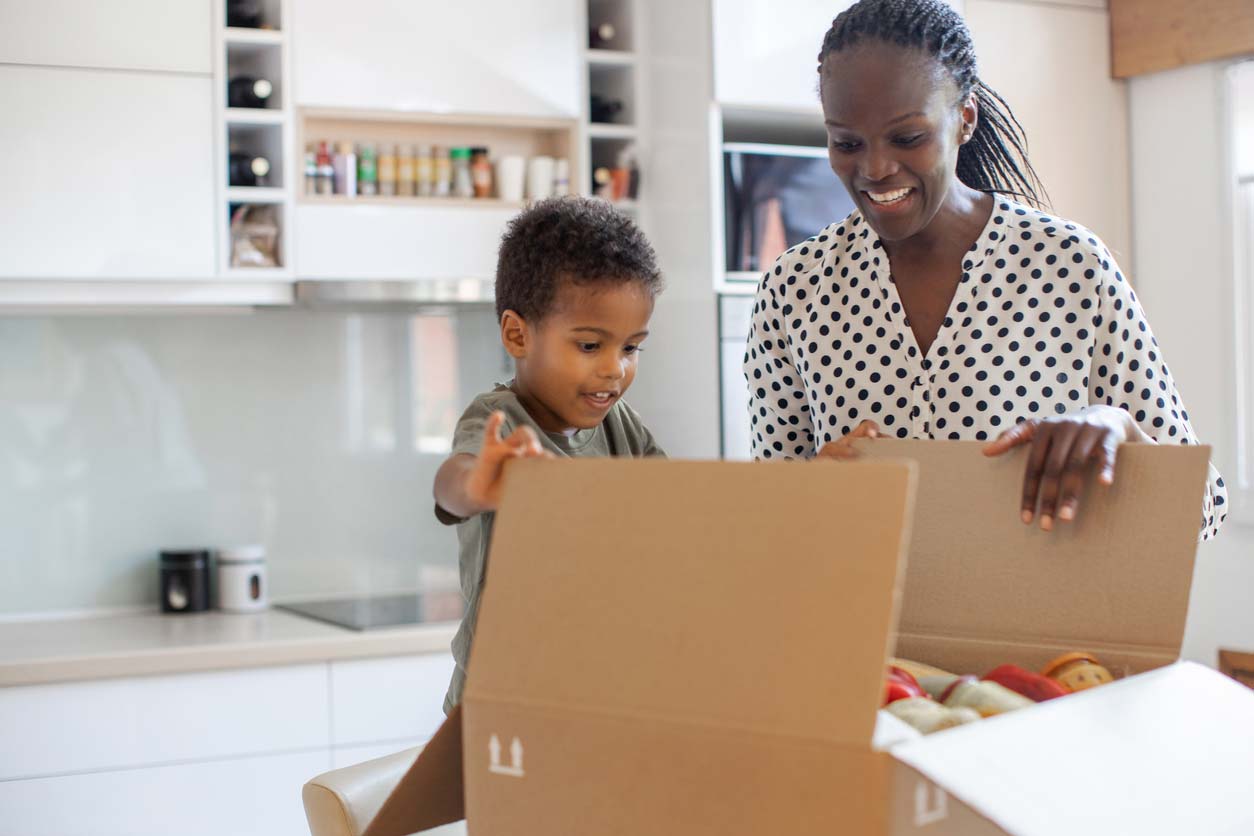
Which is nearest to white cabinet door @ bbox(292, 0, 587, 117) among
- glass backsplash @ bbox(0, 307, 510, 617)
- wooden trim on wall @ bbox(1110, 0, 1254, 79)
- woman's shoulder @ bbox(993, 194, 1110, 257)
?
glass backsplash @ bbox(0, 307, 510, 617)

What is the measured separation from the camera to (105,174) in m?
2.42

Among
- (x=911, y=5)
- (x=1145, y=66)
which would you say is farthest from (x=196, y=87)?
(x=1145, y=66)

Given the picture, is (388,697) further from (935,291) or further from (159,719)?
(935,291)

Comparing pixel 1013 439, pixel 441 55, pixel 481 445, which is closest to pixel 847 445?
pixel 1013 439

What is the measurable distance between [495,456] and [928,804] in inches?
12.9

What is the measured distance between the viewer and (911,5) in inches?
46.6

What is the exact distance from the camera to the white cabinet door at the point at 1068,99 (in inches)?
112

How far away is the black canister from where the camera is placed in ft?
8.91

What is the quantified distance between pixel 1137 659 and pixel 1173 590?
5cm

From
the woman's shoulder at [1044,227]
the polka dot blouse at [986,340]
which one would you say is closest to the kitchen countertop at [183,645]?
the polka dot blouse at [986,340]

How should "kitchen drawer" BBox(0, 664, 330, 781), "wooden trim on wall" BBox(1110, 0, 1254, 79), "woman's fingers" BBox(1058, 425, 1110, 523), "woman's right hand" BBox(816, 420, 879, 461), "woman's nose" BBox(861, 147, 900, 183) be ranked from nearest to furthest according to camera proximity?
1. "woman's fingers" BBox(1058, 425, 1110, 523)
2. "woman's right hand" BBox(816, 420, 879, 461)
3. "woman's nose" BBox(861, 147, 900, 183)
4. "kitchen drawer" BBox(0, 664, 330, 781)
5. "wooden trim on wall" BBox(1110, 0, 1254, 79)

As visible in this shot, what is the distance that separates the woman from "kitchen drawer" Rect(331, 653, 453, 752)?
1.35m

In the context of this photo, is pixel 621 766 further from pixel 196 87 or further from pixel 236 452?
pixel 236 452

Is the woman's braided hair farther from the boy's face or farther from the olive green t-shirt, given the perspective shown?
the olive green t-shirt
